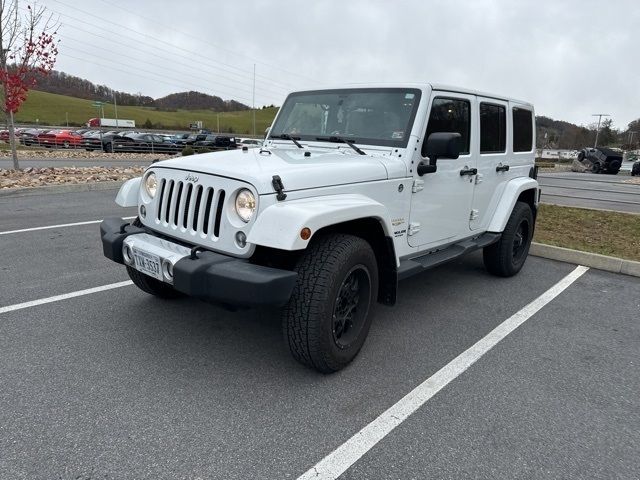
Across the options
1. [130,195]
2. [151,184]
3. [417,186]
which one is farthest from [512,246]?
[130,195]

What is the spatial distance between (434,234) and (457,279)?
1.38m

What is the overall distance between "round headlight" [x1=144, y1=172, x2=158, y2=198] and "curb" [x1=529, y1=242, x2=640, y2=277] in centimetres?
508

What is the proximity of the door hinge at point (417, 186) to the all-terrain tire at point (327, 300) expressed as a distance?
821mm

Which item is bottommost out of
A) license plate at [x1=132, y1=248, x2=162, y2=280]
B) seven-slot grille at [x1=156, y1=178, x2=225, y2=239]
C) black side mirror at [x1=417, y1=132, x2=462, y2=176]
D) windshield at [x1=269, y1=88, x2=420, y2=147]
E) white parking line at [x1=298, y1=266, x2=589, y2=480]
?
white parking line at [x1=298, y1=266, x2=589, y2=480]

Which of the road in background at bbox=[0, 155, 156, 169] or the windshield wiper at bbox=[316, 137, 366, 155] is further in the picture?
the road in background at bbox=[0, 155, 156, 169]

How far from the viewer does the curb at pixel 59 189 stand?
31.1 feet

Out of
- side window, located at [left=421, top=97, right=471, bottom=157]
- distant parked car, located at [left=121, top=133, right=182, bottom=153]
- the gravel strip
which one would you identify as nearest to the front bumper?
side window, located at [left=421, top=97, right=471, bottom=157]

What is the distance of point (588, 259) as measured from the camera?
593cm

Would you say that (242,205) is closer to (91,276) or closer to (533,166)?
(91,276)

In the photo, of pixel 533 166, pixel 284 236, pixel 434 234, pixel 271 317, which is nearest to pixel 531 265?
pixel 533 166

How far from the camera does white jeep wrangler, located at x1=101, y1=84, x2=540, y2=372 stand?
8.86ft

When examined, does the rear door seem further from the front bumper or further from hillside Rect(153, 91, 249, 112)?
hillside Rect(153, 91, 249, 112)

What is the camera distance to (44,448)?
227 cm

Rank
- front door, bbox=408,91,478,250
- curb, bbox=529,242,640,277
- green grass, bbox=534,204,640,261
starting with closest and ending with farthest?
front door, bbox=408,91,478,250
curb, bbox=529,242,640,277
green grass, bbox=534,204,640,261
